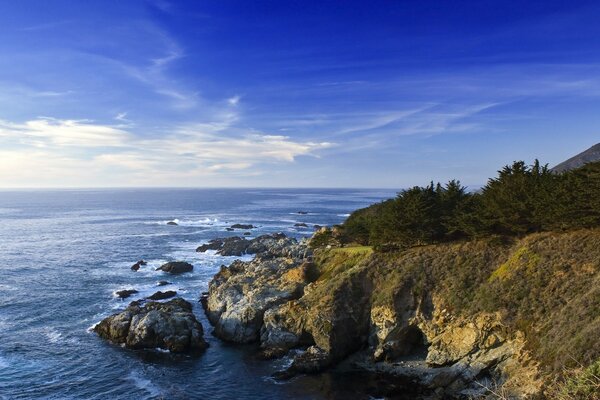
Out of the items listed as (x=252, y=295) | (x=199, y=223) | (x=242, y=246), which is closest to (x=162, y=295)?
(x=252, y=295)

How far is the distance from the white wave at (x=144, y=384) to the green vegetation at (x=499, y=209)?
2741cm

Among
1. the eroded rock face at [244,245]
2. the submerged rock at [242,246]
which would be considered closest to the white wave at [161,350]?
the eroded rock face at [244,245]

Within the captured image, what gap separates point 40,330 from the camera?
159 ft

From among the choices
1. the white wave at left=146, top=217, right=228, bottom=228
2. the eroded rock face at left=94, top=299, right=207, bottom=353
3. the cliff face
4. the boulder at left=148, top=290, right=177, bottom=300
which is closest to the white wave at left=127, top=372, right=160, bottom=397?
the eroded rock face at left=94, top=299, right=207, bottom=353

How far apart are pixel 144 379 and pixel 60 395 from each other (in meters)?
6.51

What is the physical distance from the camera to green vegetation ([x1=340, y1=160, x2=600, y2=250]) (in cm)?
3853

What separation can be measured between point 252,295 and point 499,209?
1133 inches

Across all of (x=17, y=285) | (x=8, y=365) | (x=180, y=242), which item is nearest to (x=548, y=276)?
(x=8, y=365)

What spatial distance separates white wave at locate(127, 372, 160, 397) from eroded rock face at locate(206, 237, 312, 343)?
10.7 metres

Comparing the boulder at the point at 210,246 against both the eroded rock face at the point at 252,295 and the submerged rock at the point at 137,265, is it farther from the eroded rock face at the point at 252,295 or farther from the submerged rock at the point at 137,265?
the eroded rock face at the point at 252,295

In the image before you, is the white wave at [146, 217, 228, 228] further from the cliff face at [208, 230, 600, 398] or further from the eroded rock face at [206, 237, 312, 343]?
the cliff face at [208, 230, 600, 398]

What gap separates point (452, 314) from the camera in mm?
37531

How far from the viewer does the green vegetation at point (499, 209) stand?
38.5 metres

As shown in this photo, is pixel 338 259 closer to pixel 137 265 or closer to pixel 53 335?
pixel 53 335
